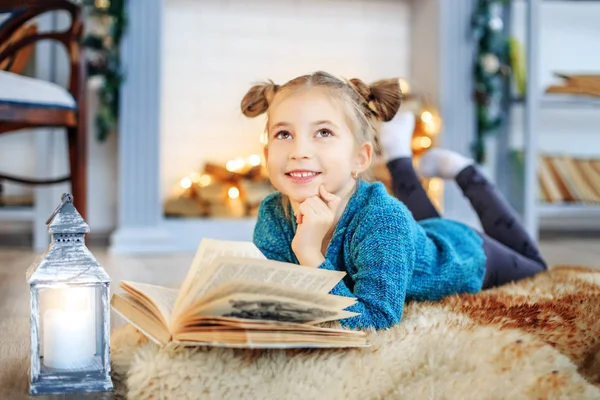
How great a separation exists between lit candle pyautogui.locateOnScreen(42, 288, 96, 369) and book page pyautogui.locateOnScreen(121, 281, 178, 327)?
7 centimetres

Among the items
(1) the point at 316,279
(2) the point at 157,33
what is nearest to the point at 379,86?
(1) the point at 316,279

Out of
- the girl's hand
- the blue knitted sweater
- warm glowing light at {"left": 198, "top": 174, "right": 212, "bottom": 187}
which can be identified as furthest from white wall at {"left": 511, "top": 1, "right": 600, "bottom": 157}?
the girl's hand

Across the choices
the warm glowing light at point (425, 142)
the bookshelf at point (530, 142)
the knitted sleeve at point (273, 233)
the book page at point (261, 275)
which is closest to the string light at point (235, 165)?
the warm glowing light at point (425, 142)

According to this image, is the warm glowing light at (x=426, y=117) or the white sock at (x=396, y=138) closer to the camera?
the white sock at (x=396, y=138)

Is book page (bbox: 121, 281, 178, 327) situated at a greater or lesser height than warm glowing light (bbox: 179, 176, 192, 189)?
greater

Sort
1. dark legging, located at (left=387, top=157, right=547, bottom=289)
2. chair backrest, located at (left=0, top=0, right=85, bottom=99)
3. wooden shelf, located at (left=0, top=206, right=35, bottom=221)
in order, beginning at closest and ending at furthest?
dark legging, located at (left=387, top=157, right=547, bottom=289) → chair backrest, located at (left=0, top=0, right=85, bottom=99) → wooden shelf, located at (left=0, top=206, right=35, bottom=221)

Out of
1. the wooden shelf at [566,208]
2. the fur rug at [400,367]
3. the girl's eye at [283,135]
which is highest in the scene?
the girl's eye at [283,135]

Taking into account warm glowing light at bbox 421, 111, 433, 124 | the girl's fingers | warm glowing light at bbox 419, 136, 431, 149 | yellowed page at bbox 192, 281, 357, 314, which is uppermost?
warm glowing light at bbox 421, 111, 433, 124

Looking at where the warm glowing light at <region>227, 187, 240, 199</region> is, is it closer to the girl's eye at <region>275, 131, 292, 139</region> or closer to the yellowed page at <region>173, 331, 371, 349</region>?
the girl's eye at <region>275, 131, 292, 139</region>

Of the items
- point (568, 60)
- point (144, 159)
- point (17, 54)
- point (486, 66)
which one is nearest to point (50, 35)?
point (17, 54)

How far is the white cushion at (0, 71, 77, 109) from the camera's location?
1533 mm

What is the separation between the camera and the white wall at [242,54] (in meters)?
2.96

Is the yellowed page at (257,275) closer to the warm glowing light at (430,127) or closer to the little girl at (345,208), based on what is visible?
the little girl at (345,208)

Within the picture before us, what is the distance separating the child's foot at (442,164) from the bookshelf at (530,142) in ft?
3.97
